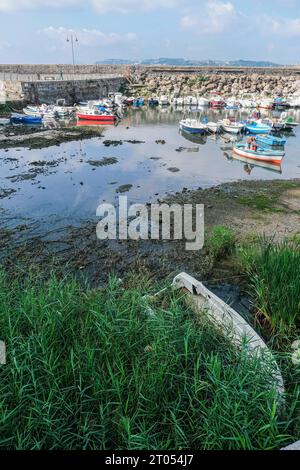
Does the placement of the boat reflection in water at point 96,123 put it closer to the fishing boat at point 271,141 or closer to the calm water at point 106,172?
the calm water at point 106,172

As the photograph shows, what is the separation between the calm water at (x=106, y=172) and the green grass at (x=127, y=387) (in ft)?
27.2

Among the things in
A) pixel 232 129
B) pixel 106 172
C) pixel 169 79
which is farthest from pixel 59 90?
pixel 106 172

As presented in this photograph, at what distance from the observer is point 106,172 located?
733 inches

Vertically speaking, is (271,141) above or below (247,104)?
below

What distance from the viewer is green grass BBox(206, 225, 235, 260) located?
31.3 ft

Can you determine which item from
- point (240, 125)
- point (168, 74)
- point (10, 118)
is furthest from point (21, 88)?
point (168, 74)

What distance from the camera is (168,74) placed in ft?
206

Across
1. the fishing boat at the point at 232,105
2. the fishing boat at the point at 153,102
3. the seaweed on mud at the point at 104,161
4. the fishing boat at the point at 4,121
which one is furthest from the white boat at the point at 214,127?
the fishing boat at the point at 153,102

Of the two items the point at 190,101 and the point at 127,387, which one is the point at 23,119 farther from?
the point at 127,387

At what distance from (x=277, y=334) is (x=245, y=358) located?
1.61 m

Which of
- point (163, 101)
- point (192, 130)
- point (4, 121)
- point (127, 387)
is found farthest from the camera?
point (163, 101)

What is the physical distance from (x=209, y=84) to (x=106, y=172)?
48661mm

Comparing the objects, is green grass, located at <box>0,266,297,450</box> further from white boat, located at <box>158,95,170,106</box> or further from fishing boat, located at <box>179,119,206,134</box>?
white boat, located at <box>158,95,170,106</box>

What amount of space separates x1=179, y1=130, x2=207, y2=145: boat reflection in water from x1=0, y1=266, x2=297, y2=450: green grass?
24.8 metres
